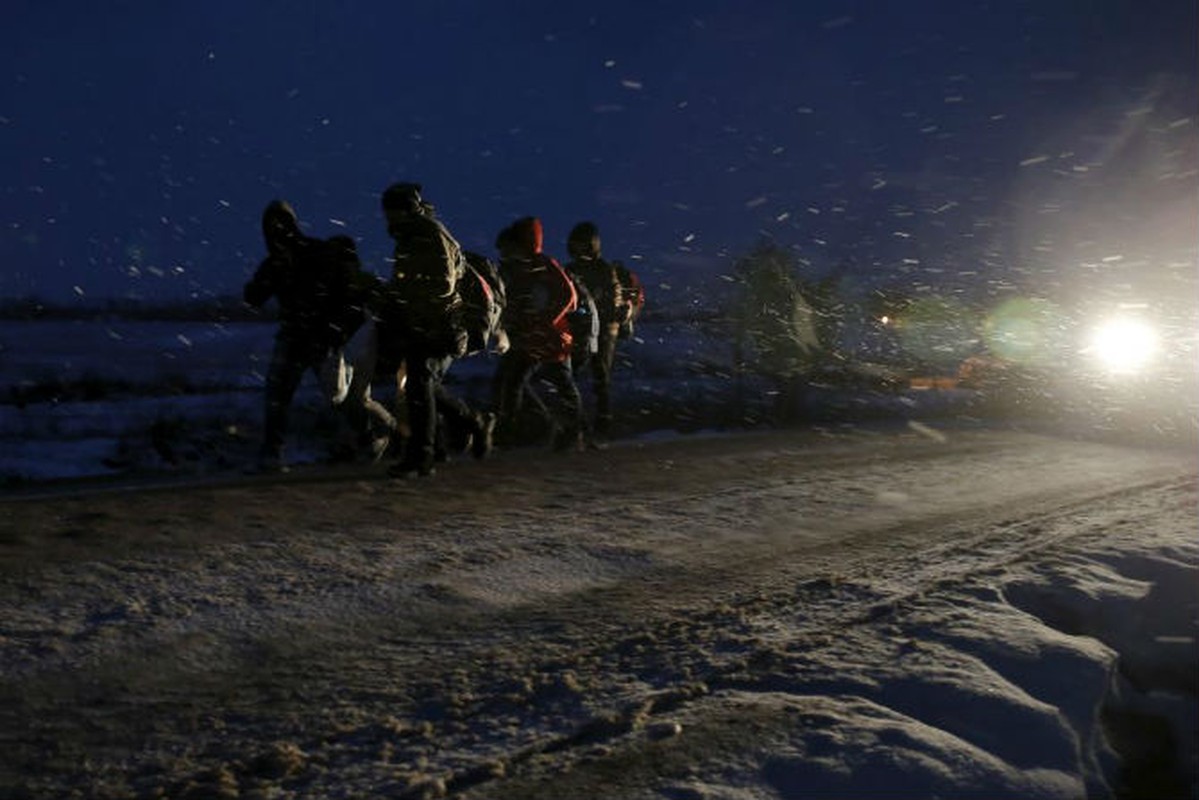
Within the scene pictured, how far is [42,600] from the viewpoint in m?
3.98

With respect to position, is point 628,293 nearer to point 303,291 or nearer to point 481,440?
point 481,440

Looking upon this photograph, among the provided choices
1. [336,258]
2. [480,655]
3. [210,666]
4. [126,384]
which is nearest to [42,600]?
[210,666]

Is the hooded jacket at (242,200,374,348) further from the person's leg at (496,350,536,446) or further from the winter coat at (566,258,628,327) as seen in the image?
the winter coat at (566,258,628,327)

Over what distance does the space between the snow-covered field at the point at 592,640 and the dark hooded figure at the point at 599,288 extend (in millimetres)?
3435

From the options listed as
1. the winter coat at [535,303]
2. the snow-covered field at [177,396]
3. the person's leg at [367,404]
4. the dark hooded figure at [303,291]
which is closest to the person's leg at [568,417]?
the winter coat at [535,303]

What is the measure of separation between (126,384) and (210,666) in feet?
48.3

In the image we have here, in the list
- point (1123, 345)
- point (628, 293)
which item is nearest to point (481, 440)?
point (628, 293)

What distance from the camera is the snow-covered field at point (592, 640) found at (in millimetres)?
2748

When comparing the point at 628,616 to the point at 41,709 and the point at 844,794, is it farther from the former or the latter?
the point at 41,709

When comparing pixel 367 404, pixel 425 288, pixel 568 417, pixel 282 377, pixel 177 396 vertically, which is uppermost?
pixel 425 288

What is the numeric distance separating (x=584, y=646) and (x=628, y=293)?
8503mm

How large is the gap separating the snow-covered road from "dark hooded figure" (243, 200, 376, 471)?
1.37 m

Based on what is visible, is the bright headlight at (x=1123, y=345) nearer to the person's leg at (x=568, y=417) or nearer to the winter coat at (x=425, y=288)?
the person's leg at (x=568, y=417)

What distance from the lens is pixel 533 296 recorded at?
28.9 ft
